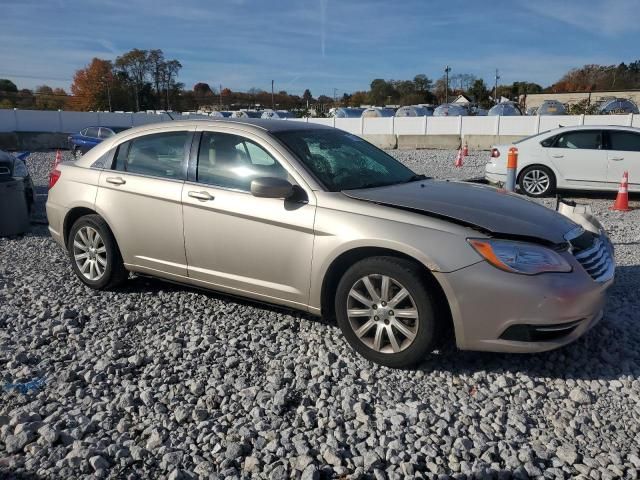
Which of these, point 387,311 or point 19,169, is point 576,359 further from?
point 19,169

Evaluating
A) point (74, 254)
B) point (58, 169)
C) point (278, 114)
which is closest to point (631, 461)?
point (74, 254)

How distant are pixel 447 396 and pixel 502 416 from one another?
1.14ft

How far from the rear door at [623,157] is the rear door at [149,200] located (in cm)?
869

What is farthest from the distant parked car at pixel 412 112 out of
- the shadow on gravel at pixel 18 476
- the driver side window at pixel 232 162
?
the shadow on gravel at pixel 18 476

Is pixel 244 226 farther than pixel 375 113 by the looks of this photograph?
No

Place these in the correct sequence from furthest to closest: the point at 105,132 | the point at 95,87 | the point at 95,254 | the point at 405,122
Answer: the point at 95,87
the point at 405,122
the point at 105,132
the point at 95,254

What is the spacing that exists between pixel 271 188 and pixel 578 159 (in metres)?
8.66

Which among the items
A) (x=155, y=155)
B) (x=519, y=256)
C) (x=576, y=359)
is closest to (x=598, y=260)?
(x=576, y=359)

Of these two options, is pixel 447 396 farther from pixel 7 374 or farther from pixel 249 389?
pixel 7 374

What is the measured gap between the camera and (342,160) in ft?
15.3

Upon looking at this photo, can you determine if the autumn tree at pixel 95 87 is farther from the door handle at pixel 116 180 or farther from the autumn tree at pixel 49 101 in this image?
the door handle at pixel 116 180

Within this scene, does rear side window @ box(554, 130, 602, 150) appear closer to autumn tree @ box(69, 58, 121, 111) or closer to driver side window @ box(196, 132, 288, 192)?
driver side window @ box(196, 132, 288, 192)

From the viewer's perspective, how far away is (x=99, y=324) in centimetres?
457

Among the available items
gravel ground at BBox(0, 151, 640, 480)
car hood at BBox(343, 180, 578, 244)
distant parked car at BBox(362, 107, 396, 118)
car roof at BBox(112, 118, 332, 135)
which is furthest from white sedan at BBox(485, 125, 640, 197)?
distant parked car at BBox(362, 107, 396, 118)
